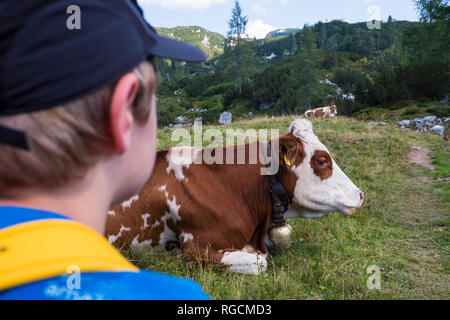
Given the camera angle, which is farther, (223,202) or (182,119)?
(182,119)

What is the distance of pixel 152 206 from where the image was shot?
347 centimetres

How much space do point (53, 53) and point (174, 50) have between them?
0.50 m

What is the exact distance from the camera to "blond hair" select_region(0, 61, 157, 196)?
77 centimetres

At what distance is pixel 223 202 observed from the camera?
135 inches

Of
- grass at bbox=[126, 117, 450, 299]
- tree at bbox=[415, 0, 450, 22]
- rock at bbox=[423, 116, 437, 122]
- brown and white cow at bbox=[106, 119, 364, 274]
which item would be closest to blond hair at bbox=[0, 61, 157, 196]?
grass at bbox=[126, 117, 450, 299]

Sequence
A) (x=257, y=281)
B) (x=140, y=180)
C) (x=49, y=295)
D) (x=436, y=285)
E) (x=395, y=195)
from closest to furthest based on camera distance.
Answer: (x=49, y=295)
(x=140, y=180)
(x=257, y=281)
(x=436, y=285)
(x=395, y=195)

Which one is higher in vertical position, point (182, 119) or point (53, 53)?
point (53, 53)

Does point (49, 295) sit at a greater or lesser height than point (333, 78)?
lesser

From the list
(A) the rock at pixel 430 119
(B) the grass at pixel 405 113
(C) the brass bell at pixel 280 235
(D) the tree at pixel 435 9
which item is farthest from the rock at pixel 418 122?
(C) the brass bell at pixel 280 235

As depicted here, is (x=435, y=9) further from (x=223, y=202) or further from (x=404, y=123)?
(x=223, y=202)

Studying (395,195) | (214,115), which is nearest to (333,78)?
(214,115)

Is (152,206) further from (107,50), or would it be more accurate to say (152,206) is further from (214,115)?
(214,115)

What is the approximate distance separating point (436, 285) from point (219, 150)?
266 cm

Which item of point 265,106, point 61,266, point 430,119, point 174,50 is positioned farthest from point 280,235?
point 265,106
